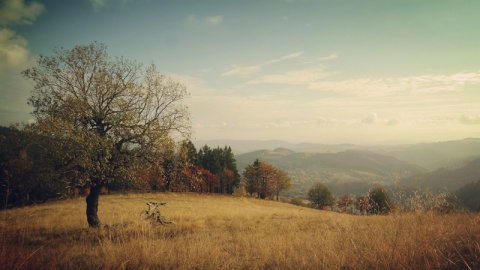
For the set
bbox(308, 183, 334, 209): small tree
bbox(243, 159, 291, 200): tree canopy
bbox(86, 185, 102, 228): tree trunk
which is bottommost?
bbox(308, 183, 334, 209): small tree

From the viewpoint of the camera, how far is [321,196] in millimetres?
80438

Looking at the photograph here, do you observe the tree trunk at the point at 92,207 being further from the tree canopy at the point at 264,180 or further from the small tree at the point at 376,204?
the tree canopy at the point at 264,180

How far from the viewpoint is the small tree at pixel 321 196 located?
79.9 m

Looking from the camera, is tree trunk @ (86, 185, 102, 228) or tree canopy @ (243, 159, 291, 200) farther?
tree canopy @ (243, 159, 291, 200)

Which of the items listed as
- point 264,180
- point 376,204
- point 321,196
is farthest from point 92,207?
point 321,196

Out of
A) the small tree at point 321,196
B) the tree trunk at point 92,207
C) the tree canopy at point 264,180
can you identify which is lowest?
the small tree at point 321,196

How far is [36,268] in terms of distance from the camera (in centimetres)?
464

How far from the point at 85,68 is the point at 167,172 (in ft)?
27.3

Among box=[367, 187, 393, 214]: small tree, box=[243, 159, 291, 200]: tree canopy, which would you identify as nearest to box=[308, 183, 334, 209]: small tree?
box=[243, 159, 291, 200]: tree canopy

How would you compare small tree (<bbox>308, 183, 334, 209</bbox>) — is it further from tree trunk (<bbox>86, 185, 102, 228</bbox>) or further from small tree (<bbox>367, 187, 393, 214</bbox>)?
tree trunk (<bbox>86, 185, 102, 228</bbox>)

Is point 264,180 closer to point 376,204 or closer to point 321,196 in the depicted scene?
point 321,196

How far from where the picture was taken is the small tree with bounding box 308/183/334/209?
262 feet

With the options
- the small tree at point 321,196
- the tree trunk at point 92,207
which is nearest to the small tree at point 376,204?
the tree trunk at point 92,207

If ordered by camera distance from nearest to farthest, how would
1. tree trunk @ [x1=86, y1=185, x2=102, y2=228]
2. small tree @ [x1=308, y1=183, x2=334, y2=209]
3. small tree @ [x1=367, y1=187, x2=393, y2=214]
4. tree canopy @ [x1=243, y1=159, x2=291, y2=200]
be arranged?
small tree @ [x1=367, y1=187, x2=393, y2=214], tree trunk @ [x1=86, y1=185, x2=102, y2=228], tree canopy @ [x1=243, y1=159, x2=291, y2=200], small tree @ [x1=308, y1=183, x2=334, y2=209]
